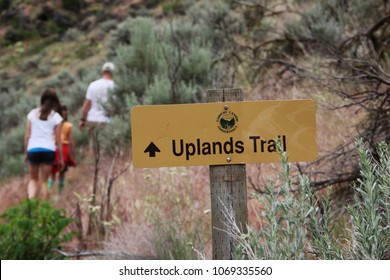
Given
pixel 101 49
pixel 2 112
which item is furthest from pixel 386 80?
pixel 101 49

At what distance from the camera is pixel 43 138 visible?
27.7ft

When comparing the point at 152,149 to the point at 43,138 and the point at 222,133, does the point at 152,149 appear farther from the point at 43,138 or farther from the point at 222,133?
the point at 43,138

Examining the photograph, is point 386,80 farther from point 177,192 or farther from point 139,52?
point 139,52

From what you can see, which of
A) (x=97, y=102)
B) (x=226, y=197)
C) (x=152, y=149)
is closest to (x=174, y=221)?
(x=226, y=197)

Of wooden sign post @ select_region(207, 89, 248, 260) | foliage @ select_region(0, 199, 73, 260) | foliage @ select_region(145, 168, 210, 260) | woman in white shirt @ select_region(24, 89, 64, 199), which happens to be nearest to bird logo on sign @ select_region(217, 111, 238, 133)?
wooden sign post @ select_region(207, 89, 248, 260)

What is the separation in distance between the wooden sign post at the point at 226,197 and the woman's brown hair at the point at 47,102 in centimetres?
→ 568

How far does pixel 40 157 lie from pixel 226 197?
6.02 metres

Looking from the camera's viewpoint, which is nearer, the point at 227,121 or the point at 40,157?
the point at 227,121

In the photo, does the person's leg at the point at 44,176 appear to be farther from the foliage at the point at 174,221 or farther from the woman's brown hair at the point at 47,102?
the foliage at the point at 174,221

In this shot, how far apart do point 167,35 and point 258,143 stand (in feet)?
31.9

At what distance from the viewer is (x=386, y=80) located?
4.43m

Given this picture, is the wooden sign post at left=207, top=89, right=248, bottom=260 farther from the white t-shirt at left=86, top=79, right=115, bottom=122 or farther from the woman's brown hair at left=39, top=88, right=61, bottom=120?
the white t-shirt at left=86, top=79, right=115, bottom=122

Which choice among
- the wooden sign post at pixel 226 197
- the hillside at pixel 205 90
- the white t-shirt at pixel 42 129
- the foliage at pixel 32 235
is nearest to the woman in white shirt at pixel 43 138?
the white t-shirt at pixel 42 129

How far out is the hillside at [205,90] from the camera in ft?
15.3
